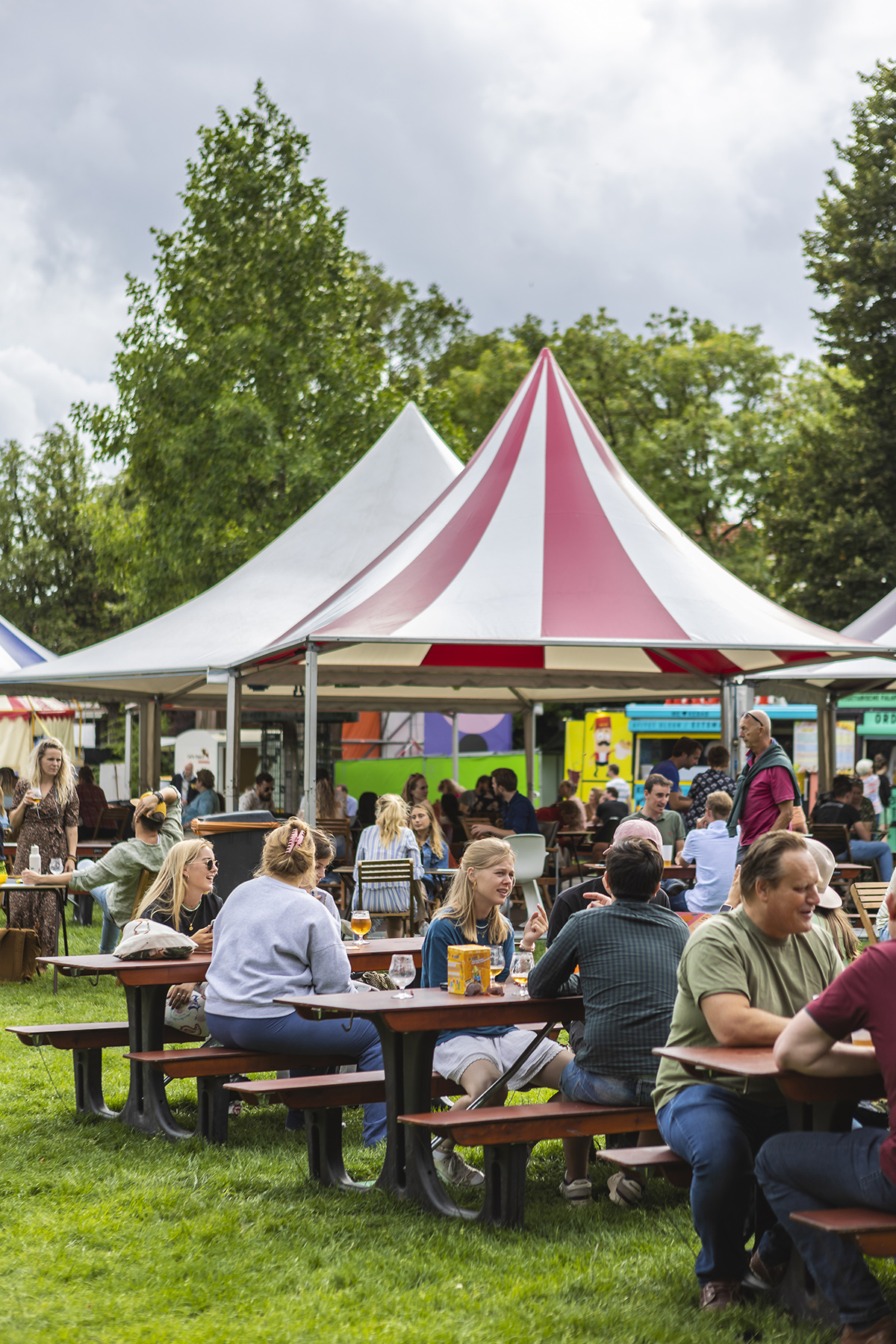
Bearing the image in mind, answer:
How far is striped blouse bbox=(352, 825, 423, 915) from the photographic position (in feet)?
29.9

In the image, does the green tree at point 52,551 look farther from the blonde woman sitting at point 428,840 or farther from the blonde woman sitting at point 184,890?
the blonde woman sitting at point 184,890

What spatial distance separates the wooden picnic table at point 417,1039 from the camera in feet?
13.5

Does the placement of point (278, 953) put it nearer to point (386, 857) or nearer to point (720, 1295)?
point (720, 1295)

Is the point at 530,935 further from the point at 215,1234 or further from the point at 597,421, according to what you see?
the point at 597,421

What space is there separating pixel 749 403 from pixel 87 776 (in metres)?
17.8

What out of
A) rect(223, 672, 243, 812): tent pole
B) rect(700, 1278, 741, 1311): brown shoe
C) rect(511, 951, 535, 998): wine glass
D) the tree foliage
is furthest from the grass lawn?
the tree foliage

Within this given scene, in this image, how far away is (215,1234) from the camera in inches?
154

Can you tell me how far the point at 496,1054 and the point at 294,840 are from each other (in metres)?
1.05

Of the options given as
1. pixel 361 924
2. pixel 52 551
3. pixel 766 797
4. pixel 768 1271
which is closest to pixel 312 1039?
pixel 361 924

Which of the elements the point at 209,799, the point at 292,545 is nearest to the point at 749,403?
the point at 292,545

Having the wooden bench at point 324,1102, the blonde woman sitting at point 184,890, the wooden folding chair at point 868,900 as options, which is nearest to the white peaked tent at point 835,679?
the wooden folding chair at point 868,900

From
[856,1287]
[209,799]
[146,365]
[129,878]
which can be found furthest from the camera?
[146,365]

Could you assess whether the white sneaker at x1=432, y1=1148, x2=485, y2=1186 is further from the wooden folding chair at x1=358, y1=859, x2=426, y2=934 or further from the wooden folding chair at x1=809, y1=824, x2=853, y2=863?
the wooden folding chair at x1=809, y1=824, x2=853, y2=863

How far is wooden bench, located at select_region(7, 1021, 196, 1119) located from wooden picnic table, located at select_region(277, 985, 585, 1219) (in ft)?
4.70
